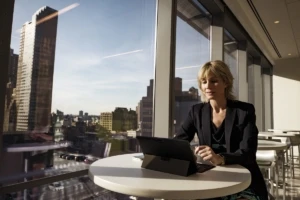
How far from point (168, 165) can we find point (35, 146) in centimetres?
78

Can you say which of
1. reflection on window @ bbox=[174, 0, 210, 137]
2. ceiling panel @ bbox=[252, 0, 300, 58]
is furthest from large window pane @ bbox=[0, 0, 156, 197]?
ceiling panel @ bbox=[252, 0, 300, 58]

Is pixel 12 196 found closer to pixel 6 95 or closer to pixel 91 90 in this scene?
pixel 6 95

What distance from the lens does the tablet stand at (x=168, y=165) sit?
913 mm

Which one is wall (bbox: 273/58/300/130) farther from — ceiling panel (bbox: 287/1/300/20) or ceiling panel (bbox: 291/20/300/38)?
ceiling panel (bbox: 287/1/300/20)

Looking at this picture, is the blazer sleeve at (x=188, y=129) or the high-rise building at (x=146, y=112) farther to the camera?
the high-rise building at (x=146, y=112)

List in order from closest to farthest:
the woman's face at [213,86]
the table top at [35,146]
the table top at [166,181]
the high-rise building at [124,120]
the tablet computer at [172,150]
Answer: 1. the table top at [166,181]
2. the tablet computer at [172,150]
3. the table top at [35,146]
4. the woman's face at [213,86]
5. the high-rise building at [124,120]

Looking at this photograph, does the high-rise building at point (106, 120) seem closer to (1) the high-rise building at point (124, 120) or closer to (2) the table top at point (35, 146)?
(1) the high-rise building at point (124, 120)

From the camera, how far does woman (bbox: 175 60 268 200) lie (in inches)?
47.6

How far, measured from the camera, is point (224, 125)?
1.33 m

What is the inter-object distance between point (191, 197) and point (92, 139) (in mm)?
1122

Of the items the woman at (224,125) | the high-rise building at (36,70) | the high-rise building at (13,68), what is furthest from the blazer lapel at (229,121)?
the high-rise building at (13,68)

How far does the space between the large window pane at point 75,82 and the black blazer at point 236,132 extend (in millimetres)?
653

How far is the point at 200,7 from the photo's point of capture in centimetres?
334

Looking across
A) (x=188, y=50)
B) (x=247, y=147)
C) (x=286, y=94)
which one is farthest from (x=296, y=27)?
(x=247, y=147)
